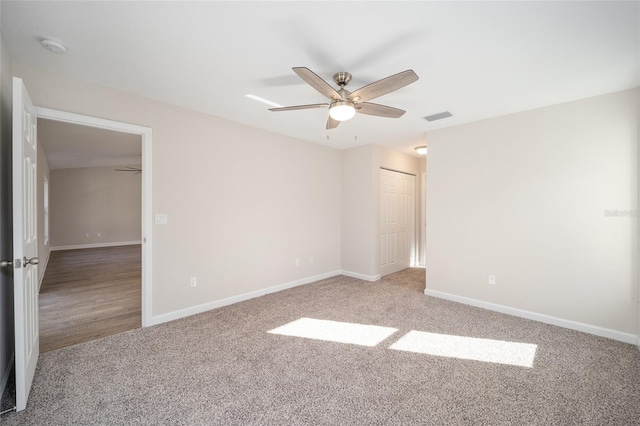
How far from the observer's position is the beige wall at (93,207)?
8.21m

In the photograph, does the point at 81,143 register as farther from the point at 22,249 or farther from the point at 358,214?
the point at 358,214

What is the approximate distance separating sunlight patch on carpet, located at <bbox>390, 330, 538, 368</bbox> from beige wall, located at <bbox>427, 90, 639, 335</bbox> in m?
0.99

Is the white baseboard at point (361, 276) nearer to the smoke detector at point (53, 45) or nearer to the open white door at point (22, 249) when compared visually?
the open white door at point (22, 249)

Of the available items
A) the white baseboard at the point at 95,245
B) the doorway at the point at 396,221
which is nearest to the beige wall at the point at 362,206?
the doorway at the point at 396,221

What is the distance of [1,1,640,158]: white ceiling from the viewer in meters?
1.68

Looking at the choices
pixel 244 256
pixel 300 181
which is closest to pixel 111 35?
pixel 244 256

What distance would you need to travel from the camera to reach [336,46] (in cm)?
201

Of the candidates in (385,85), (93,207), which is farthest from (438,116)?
(93,207)

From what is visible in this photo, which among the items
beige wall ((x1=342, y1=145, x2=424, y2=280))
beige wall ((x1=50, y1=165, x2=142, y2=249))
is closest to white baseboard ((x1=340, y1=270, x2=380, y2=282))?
beige wall ((x1=342, y1=145, x2=424, y2=280))

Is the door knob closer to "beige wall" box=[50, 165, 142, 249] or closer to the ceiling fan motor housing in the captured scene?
the ceiling fan motor housing

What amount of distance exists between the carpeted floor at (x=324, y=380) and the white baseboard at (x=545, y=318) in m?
0.13

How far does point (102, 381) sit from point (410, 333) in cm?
268

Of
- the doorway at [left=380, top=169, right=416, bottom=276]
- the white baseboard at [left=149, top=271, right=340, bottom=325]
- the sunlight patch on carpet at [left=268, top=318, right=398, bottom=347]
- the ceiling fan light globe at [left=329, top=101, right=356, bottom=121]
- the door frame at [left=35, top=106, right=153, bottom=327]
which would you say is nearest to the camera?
the ceiling fan light globe at [left=329, top=101, right=356, bottom=121]

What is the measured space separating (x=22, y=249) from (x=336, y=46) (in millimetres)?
2515
